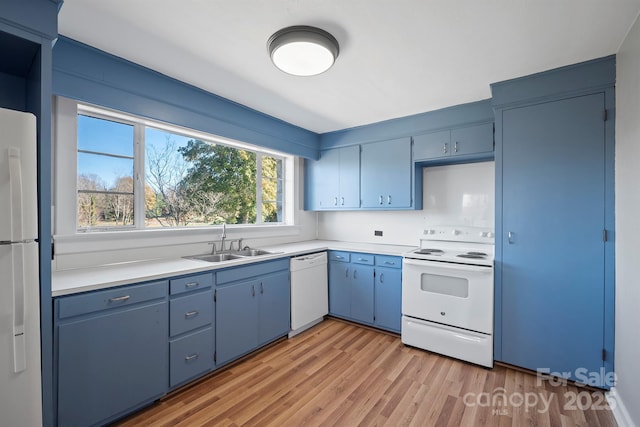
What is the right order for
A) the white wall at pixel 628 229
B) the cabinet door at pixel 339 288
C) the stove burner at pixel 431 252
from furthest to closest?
the cabinet door at pixel 339 288 → the stove burner at pixel 431 252 → the white wall at pixel 628 229

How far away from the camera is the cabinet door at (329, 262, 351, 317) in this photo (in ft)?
11.3

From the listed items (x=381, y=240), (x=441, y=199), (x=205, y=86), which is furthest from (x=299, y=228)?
(x=205, y=86)

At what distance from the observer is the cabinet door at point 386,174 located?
132 inches

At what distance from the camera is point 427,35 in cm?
178

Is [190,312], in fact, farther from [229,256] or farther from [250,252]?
[250,252]

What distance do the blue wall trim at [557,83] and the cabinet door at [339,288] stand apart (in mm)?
2282

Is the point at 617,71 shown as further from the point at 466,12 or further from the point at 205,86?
the point at 205,86

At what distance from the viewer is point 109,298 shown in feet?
5.72

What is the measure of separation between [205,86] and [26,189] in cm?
167

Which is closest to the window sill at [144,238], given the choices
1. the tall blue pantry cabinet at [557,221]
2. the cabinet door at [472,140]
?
the cabinet door at [472,140]

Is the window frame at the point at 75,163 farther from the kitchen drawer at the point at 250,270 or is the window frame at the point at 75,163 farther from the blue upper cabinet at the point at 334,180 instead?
the blue upper cabinet at the point at 334,180

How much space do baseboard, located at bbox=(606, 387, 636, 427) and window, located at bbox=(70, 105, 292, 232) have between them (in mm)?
3494

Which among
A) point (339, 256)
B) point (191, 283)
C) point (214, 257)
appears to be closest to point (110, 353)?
point (191, 283)

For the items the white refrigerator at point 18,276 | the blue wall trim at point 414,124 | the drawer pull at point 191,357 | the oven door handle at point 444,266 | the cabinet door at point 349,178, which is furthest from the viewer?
the cabinet door at point 349,178
